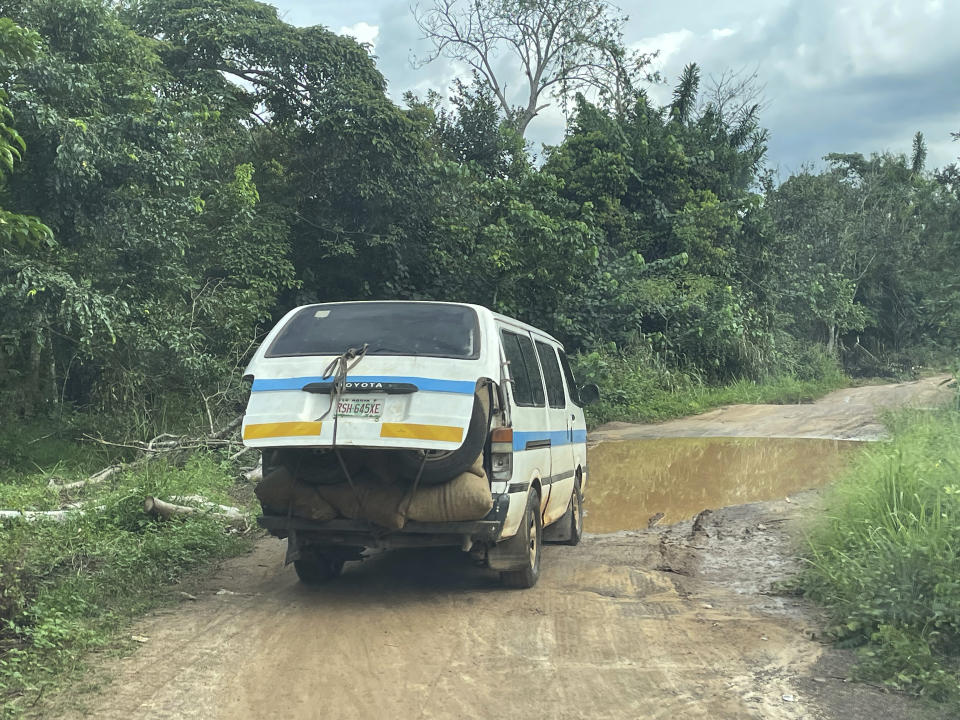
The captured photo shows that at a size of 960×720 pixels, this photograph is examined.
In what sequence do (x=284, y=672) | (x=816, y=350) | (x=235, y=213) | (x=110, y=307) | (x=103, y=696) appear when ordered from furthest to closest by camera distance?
1. (x=816, y=350)
2. (x=235, y=213)
3. (x=110, y=307)
4. (x=284, y=672)
5. (x=103, y=696)

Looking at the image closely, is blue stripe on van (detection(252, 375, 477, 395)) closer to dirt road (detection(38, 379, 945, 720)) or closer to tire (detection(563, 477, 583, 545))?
dirt road (detection(38, 379, 945, 720))

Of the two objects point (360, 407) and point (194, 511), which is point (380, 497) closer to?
point (360, 407)

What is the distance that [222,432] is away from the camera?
1222 cm

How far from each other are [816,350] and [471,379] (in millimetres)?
27993

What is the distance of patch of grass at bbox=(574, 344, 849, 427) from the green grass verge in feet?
37.4

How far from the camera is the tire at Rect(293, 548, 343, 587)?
6488mm

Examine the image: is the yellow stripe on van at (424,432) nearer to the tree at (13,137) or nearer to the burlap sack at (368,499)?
the burlap sack at (368,499)

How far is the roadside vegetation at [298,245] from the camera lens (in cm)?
937

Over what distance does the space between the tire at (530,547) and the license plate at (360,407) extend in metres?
1.43

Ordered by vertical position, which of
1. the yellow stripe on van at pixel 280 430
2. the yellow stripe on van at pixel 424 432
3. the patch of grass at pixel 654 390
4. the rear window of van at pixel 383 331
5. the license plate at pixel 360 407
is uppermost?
the rear window of van at pixel 383 331

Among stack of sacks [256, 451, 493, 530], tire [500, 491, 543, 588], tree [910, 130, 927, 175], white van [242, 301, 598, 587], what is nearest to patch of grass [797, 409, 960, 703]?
tire [500, 491, 543, 588]

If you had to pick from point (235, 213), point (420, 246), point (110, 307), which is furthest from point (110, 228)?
point (420, 246)

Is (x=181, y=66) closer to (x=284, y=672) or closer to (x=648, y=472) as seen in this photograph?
(x=648, y=472)

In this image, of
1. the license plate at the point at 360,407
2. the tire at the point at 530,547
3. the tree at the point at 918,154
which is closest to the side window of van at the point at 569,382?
the tire at the point at 530,547
